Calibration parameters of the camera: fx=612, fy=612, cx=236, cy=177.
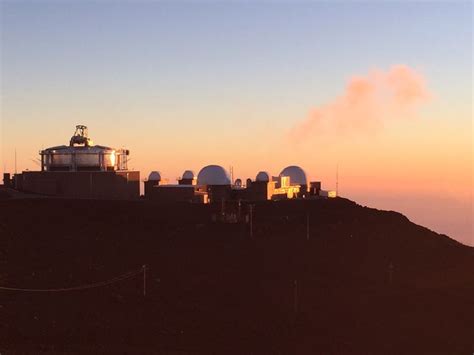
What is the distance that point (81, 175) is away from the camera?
176ft

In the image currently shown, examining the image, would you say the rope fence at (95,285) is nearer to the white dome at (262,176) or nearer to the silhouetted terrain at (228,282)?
the silhouetted terrain at (228,282)

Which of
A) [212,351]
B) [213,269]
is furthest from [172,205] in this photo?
[212,351]

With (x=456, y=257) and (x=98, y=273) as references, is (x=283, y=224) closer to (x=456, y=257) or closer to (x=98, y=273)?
(x=456, y=257)

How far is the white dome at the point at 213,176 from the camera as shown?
194 feet

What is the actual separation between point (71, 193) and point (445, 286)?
31.8 meters

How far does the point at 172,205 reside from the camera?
4934 cm

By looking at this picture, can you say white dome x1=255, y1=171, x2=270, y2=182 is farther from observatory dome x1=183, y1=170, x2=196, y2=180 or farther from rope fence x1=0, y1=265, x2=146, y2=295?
rope fence x1=0, y1=265, x2=146, y2=295

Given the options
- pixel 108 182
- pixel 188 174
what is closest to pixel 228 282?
pixel 108 182

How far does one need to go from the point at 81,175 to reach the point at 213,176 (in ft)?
41.7

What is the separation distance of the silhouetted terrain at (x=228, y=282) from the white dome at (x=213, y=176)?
876 centimetres

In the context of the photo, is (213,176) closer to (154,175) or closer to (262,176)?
(262,176)

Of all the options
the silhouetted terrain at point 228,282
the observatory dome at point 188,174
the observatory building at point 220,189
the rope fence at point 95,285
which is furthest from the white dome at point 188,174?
the rope fence at point 95,285

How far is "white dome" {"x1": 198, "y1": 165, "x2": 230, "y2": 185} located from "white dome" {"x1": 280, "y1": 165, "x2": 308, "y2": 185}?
10561 millimetres

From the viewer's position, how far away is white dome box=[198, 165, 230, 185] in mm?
59062
